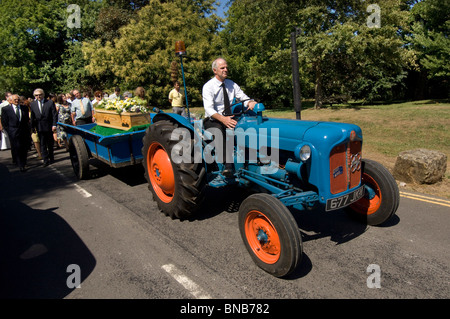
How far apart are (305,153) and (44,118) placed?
7443 millimetres

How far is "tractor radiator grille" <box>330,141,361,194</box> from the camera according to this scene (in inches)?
125

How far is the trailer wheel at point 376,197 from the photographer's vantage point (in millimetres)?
3641

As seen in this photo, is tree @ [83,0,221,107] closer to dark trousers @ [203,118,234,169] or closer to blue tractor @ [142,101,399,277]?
blue tractor @ [142,101,399,277]

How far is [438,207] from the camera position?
14.5 feet

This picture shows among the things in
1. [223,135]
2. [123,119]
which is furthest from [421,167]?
[123,119]

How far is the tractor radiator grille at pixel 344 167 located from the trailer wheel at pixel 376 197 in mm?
414

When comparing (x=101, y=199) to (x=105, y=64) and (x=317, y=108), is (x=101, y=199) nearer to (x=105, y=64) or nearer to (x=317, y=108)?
(x=317, y=108)

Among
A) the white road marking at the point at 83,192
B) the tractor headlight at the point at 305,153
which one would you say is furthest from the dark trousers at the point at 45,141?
the tractor headlight at the point at 305,153

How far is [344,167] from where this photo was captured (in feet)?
10.7

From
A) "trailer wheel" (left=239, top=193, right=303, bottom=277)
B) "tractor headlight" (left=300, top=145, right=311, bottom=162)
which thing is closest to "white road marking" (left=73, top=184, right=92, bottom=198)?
"trailer wheel" (left=239, top=193, right=303, bottom=277)

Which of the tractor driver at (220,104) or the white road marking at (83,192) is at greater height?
the tractor driver at (220,104)

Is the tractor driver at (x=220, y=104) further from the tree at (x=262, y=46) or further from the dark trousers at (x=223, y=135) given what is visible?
the tree at (x=262, y=46)

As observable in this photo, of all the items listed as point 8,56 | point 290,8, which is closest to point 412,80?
point 290,8
